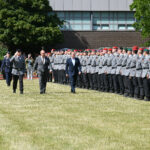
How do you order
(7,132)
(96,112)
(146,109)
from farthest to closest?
(146,109) < (96,112) < (7,132)

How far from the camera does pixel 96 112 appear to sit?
14516mm

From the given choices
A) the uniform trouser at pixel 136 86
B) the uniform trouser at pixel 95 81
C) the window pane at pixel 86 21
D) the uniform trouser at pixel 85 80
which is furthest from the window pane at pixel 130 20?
the uniform trouser at pixel 136 86

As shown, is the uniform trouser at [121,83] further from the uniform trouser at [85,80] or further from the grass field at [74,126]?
the uniform trouser at [85,80]

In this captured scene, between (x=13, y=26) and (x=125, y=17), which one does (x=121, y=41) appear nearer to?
(x=125, y=17)

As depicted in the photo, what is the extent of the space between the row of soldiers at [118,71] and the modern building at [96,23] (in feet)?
114

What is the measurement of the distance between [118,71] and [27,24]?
34366 millimetres

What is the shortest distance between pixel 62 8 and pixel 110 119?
51593mm

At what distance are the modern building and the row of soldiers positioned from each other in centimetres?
3460

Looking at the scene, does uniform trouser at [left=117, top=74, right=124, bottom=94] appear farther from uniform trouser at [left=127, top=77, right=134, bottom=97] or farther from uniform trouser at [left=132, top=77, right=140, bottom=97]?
uniform trouser at [left=132, top=77, right=140, bottom=97]

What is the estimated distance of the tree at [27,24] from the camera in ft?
184

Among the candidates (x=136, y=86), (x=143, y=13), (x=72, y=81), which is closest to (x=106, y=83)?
(x=72, y=81)

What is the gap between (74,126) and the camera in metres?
11.4

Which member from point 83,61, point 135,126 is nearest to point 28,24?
point 83,61

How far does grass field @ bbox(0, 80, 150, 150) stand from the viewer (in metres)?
9.09
